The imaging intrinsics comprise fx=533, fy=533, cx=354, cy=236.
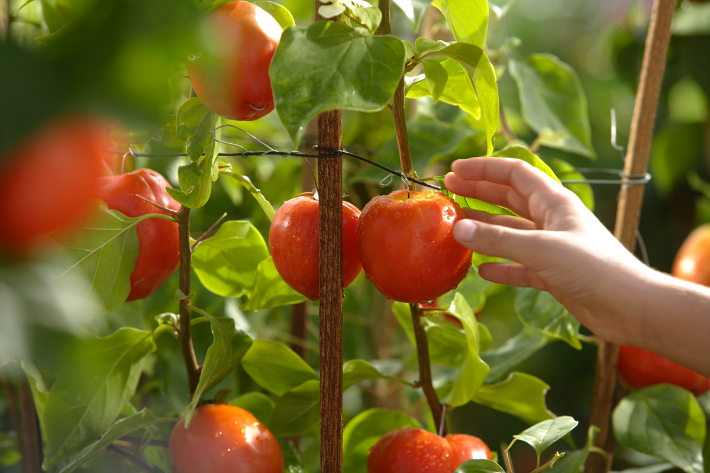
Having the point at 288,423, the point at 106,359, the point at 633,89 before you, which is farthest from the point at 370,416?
the point at 633,89

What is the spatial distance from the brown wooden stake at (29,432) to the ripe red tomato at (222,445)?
0.48ft

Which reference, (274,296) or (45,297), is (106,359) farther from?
(45,297)

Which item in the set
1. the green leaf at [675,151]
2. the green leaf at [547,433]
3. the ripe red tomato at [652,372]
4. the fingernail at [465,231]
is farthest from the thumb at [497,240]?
the green leaf at [675,151]

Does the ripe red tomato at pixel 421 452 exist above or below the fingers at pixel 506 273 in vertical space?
below

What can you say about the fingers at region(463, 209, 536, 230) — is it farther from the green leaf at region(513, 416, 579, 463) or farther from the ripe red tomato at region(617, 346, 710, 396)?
the ripe red tomato at region(617, 346, 710, 396)

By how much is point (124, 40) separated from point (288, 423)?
13.9 inches

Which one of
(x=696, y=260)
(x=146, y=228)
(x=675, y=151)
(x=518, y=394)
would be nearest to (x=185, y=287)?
(x=146, y=228)

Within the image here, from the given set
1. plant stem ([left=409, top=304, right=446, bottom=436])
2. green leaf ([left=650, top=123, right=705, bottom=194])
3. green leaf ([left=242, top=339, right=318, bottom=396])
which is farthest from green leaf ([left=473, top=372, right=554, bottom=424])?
green leaf ([left=650, top=123, right=705, bottom=194])

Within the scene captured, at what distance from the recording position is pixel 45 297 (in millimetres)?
125

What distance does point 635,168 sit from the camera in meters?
0.54

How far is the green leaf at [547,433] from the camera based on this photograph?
0.33m

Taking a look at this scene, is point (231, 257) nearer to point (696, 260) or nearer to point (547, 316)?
point (547, 316)

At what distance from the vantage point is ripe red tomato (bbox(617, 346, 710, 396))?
540 millimetres

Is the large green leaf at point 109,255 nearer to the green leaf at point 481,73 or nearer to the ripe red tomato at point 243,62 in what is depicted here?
the ripe red tomato at point 243,62
